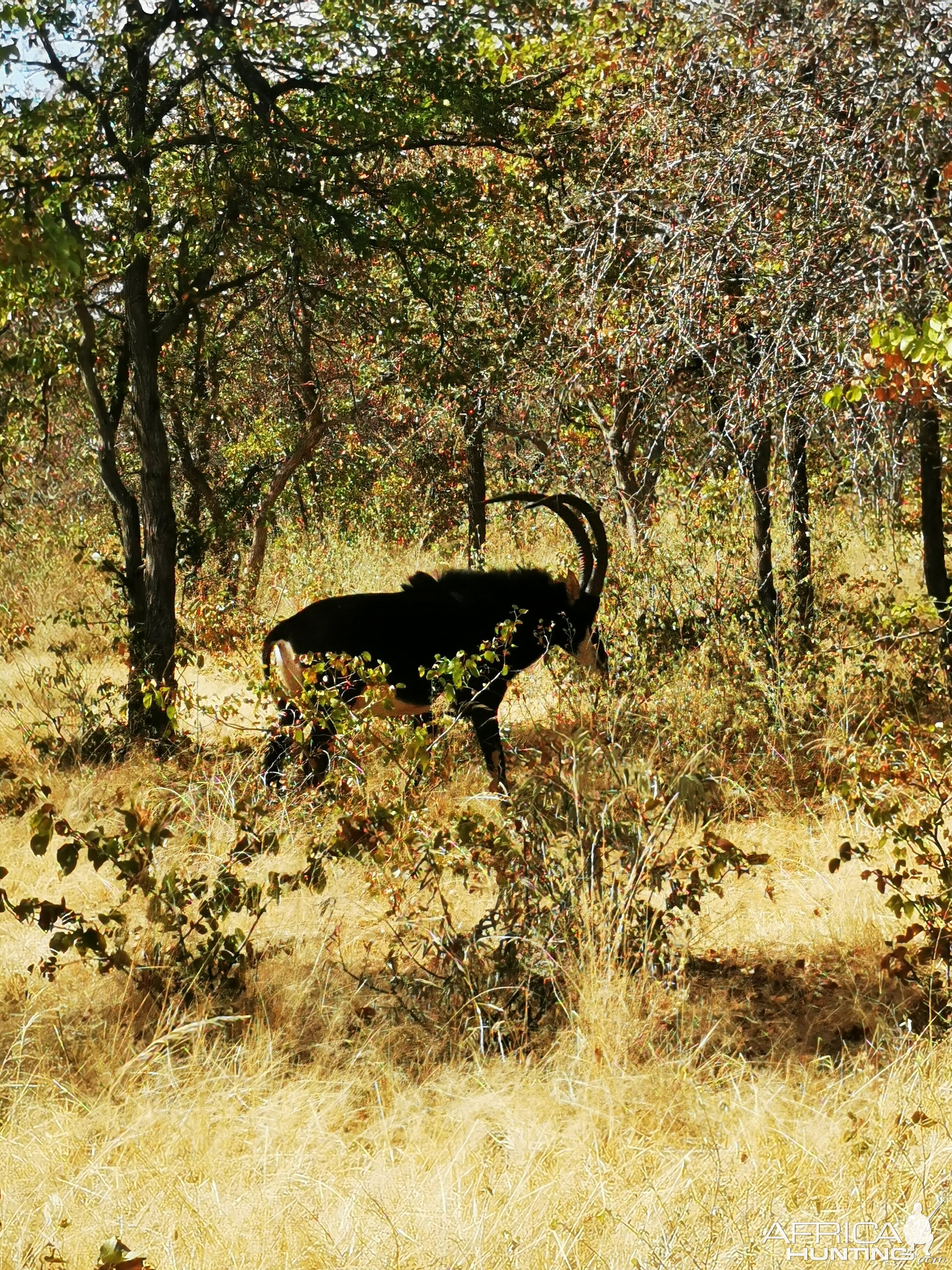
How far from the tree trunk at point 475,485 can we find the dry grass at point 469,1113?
225 inches

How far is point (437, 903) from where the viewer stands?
5.70m

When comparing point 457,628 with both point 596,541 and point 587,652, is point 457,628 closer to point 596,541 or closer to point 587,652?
point 587,652

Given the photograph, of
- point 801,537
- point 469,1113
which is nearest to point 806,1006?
point 469,1113

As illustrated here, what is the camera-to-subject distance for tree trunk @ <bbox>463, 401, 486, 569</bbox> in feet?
36.1

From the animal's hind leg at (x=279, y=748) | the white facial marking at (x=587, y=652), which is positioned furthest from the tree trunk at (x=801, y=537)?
the animal's hind leg at (x=279, y=748)

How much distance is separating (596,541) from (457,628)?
1174mm

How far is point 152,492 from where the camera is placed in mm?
8406

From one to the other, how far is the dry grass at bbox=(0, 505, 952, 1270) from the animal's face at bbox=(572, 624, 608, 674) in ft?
8.43

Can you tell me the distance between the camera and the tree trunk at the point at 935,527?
6531mm

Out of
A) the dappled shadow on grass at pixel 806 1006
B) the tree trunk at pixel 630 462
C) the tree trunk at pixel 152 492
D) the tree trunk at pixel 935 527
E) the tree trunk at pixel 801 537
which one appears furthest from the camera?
the tree trunk at pixel 630 462

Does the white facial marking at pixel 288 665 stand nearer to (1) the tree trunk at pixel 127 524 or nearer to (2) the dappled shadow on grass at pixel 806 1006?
(1) the tree trunk at pixel 127 524

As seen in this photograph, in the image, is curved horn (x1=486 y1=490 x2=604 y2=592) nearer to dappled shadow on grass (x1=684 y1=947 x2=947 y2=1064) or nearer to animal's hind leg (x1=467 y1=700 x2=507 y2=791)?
animal's hind leg (x1=467 y1=700 x2=507 y2=791)

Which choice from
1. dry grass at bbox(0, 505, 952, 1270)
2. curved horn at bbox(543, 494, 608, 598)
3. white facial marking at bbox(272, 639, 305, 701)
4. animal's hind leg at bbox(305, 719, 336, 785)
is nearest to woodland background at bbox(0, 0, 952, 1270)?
dry grass at bbox(0, 505, 952, 1270)

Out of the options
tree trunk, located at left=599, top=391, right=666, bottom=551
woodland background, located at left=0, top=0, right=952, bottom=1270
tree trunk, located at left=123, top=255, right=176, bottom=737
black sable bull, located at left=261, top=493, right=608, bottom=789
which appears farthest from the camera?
tree trunk, located at left=599, top=391, right=666, bottom=551
